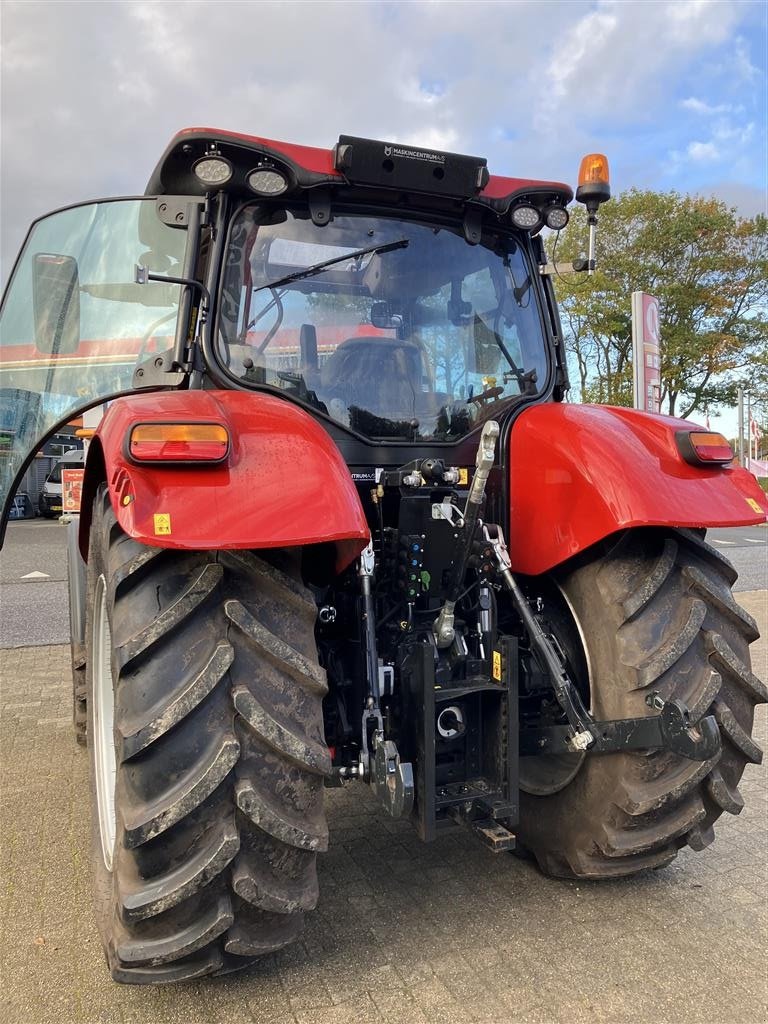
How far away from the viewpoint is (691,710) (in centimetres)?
231

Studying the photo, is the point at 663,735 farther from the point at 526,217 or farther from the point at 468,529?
the point at 526,217

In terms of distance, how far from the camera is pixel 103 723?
9.05 ft

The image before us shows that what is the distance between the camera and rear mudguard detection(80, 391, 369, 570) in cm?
187

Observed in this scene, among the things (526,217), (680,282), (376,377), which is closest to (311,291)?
(376,377)

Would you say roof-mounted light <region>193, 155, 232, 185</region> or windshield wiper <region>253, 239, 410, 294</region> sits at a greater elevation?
roof-mounted light <region>193, 155, 232, 185</region>

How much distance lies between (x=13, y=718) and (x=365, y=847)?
2.73 meters

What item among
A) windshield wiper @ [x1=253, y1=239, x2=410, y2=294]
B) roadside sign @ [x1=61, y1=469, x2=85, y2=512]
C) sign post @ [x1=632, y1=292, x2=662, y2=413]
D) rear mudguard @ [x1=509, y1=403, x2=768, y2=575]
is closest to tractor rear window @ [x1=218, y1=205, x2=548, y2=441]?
windshield wiper @ [x1=253, y1=239, x2=410, y2=294]

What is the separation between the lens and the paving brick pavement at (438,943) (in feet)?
6.98

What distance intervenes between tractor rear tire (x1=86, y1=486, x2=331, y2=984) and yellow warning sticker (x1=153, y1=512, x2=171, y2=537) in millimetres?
178

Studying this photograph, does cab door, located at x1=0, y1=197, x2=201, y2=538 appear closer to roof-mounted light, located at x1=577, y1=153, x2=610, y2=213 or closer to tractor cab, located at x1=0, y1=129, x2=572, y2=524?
tractor cab, located at x1=0, y1=129, x2=572, y2=524

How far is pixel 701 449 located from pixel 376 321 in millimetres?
1208

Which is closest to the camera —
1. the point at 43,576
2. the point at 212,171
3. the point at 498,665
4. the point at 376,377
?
the point at 498,665

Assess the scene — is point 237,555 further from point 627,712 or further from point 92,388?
point 92,388

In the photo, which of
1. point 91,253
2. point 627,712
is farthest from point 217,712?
point 91,253
